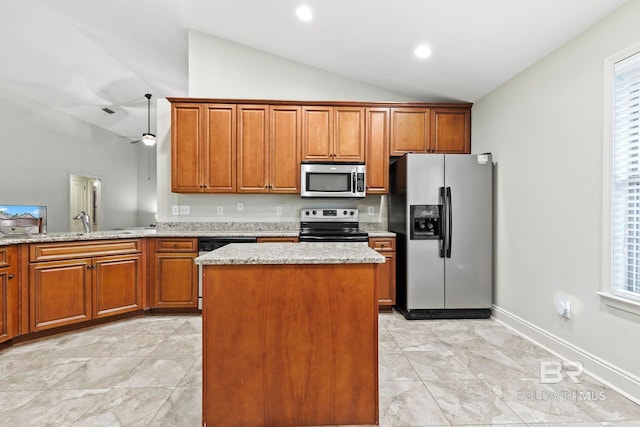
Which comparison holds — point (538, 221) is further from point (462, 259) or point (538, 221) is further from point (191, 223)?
point (191, 223)

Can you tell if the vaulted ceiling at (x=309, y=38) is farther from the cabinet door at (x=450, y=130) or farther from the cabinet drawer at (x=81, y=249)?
the cabinet drawer at (x=81, y=249)

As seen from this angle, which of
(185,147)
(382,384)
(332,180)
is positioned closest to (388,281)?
(332,180)

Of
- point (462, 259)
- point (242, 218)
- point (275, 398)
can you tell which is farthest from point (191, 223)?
point (462, 259)

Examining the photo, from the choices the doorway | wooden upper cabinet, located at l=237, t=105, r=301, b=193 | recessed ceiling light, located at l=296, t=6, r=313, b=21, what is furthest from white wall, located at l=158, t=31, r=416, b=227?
the doorway

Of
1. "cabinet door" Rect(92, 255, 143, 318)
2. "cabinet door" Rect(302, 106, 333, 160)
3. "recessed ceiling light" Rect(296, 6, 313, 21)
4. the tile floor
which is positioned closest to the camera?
the tile floor

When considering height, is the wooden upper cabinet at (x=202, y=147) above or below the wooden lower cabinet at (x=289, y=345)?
above

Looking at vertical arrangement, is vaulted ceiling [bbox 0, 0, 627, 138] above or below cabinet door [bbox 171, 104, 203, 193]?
above

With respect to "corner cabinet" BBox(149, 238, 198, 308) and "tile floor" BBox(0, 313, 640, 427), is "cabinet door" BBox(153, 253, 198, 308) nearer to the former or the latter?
"corner cabinet" BBox(149, 238, 198, 308)

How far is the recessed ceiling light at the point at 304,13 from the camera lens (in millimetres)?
2751

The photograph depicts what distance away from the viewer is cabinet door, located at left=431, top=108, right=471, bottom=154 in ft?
11.9

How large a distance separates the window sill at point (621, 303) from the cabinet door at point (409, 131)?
7.15ft

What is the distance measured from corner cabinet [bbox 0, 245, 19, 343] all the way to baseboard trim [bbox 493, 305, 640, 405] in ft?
14.2

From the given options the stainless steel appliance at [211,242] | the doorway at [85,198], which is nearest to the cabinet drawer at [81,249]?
the stainless steel appliance at [211,242]

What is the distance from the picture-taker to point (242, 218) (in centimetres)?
386
